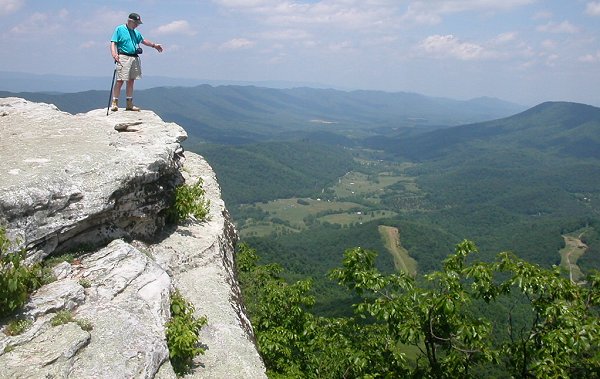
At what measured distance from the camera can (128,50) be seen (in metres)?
15.8

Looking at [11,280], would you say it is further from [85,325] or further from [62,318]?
[85,325]

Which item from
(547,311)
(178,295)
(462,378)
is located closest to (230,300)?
(178,295)

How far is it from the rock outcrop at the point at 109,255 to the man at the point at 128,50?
11.6 ft

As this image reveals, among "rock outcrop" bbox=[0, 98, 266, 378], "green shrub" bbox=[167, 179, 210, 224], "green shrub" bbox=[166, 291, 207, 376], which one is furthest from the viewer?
"green shrub" bbox=[167, 179, 210, 224]

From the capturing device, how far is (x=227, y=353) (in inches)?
328

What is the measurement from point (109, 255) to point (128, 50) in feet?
31.5

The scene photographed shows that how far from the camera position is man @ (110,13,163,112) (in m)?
15.4

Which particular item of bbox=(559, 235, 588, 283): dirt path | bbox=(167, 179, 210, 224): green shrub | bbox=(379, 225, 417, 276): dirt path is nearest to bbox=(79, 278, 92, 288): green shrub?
bbox=(167, 179, 210, 224): green shrub

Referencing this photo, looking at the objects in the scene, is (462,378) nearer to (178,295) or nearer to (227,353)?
(227,353)

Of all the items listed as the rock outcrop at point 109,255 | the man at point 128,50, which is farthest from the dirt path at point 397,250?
the rock outcrop at point 109,255

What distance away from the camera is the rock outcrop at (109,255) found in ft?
22.5

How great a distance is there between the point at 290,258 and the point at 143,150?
406 feet

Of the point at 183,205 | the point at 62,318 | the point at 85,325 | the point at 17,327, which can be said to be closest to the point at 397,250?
the point at 183,205

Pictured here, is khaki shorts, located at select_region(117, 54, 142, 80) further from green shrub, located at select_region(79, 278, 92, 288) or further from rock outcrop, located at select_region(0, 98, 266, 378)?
green shrub, located at select_region(79, 278, 92, 288)
